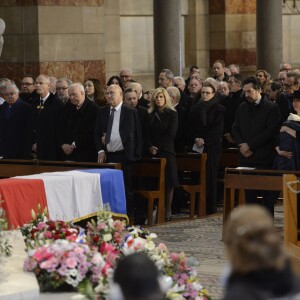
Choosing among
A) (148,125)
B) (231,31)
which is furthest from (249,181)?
(231,31)

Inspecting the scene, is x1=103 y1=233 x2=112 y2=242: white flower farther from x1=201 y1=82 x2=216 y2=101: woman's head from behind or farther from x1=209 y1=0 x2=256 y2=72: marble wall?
x1=209 y1=0 x2=256 y2=72: marble wall

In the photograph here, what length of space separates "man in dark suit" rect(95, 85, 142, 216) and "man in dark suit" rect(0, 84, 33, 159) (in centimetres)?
113

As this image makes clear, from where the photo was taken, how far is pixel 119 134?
14.5 meters

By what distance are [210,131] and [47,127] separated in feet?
7.23

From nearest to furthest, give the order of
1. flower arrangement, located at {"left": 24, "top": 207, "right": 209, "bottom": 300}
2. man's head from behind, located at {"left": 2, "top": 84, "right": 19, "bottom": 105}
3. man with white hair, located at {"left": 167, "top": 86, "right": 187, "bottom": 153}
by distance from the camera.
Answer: flower arrangement, located at {"left": 24, "top": 207, "right": 209, "bottom": 300}
man's head from behind, located at {"left": 2, "top": 84, "right": 19, "bottom": 105}
man with white hair, located at {"left": 167, "top": 86, "right": 187, "bottom": 153}

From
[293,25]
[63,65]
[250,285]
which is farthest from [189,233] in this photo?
[293,25]

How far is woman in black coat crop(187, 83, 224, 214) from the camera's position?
51.5 feet

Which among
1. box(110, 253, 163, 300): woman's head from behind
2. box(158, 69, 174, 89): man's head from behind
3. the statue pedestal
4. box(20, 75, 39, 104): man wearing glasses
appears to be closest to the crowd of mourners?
box(20, 75, 39, 104): man wearing glasses

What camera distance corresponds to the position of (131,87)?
611 inches

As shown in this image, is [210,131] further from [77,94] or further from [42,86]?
[42,86]

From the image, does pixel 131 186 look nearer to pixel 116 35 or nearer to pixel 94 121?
pixel 94 121

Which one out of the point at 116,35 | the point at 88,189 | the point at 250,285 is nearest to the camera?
the point at 250,285

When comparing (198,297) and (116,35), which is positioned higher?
(116,35)

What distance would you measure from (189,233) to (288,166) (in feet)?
5.22
